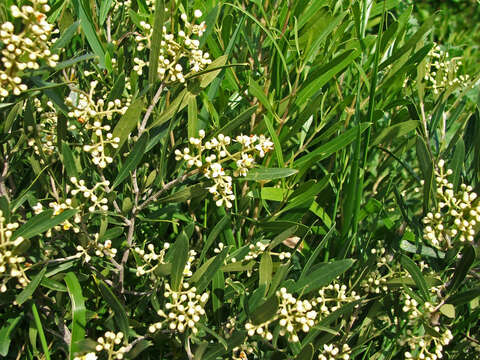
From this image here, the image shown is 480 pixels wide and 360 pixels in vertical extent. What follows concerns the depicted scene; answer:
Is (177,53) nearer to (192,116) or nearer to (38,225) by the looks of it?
(192,116)

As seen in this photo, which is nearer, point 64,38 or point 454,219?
point 64,38

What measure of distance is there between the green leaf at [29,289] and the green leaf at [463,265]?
1.14m

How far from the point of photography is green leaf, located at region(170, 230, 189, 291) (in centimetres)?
124

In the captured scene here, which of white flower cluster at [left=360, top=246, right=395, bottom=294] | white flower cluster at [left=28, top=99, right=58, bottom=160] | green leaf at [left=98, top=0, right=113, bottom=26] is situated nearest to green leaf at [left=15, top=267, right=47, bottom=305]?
white flower cluster at [left=28, top=99, right=58, bottom=160]

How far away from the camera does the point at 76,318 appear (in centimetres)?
135

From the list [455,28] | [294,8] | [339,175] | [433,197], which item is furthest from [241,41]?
[455,28]

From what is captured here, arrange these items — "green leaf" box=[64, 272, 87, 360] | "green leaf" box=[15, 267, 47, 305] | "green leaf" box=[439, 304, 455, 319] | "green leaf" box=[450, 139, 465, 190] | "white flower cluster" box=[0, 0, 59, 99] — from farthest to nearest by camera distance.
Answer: "green leaf" box=[450, 139, 465, 190] → "green leaf" box=[439, 304, 455, 319] → "green leaf" box=[64, 272, 87, 360] → "green leaf" box=[15, 267, 47, 305] → "white flower cluster" box=[0, 0, 59, 99]

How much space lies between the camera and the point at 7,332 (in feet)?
4.83

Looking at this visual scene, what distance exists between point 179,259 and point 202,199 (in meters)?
0.47

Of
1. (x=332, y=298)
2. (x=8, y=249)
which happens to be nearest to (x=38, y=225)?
(x=8, y=249)

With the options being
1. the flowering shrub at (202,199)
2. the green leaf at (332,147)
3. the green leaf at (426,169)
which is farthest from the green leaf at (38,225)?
the green leaf at (426,169)

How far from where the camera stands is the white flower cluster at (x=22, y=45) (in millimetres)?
1115

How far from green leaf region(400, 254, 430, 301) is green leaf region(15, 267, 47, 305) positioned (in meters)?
0.96

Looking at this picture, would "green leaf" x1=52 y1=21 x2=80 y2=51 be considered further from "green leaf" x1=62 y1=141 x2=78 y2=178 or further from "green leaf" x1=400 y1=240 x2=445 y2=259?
"green leaf" x1=400 y1=240 x2=445 y2=259
